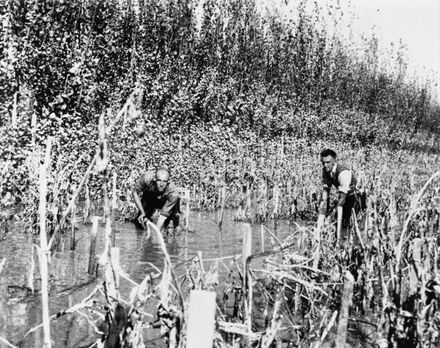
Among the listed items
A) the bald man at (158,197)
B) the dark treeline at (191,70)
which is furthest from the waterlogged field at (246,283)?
the dark treeline at (191,70)

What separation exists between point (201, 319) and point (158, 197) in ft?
21.2

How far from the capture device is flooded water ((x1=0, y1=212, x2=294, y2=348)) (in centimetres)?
411

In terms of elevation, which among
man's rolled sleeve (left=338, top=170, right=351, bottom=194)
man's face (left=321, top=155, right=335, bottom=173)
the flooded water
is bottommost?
the flooded water

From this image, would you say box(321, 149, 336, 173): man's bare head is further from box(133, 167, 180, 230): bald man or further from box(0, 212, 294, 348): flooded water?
box(133, 167, 180, 230): bald man

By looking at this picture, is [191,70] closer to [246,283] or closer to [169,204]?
[169,204]

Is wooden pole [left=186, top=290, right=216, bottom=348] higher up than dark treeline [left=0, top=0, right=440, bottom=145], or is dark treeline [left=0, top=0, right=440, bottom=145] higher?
dark treeline [left=0, top=0, right=440, bottom=145]

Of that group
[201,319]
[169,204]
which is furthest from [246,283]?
[169,204]

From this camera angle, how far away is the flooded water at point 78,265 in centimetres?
411

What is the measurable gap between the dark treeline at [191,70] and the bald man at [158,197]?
264 cm

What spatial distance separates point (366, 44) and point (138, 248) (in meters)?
24.1

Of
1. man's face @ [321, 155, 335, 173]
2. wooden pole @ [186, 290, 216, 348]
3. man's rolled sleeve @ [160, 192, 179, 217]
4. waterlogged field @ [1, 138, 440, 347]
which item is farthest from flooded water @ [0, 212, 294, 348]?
man's face @ [321, 155, 335, 173]

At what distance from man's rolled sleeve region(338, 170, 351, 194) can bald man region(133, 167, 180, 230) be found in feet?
8.00

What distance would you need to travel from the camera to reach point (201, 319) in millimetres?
2053

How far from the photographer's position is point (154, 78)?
47.0 feet
